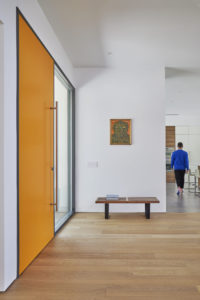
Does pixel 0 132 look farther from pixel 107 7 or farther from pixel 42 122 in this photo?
pixel 107 7

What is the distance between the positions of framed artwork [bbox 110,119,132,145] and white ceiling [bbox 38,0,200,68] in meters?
1.16

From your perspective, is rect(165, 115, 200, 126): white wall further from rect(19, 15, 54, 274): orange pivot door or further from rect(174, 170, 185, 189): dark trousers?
rect(19, 15, 54, 274): orange pivot door

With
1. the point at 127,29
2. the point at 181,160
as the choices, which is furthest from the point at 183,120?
the point at 127,29

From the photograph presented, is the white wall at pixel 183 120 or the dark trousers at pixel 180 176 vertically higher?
the white wall at pixel 183 120

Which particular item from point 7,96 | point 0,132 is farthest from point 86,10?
point 0,132

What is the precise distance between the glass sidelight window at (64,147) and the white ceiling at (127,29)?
2.16 feet

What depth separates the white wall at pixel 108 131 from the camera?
5.36m

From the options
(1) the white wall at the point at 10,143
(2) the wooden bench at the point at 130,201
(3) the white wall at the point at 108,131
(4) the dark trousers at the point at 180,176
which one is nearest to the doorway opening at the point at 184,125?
(4) the dark trousers at the point at 180,176

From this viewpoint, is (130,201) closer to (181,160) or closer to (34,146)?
(34,146)

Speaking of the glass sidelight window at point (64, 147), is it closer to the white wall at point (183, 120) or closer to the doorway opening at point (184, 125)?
the doorway opening at point (184, 125)

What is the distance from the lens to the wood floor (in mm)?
2197

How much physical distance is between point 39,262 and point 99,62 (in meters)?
3.74

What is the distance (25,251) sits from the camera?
2.66 m

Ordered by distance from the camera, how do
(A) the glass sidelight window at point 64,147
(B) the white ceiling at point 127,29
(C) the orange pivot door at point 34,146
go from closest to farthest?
(C) the orange pivot door at point 34,146, (B) the white ceiling at point 127,29, (A) the glass sidelight window at point 64,147
